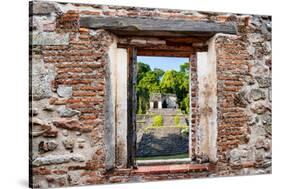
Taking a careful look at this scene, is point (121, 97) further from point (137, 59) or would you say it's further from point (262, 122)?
point (262, 122)

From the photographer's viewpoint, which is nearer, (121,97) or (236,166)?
(121,97)

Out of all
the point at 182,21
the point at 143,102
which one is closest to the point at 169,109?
the point at 143,102

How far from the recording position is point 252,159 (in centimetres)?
476

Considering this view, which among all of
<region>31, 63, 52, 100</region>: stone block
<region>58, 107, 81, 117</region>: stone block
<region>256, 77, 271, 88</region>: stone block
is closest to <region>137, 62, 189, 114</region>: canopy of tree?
<region>58, 107, 81, 117</region>: stone block

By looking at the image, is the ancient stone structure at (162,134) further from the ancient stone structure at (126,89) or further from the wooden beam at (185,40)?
the wooden beam at (185,40)

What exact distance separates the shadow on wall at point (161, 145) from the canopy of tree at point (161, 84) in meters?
0.26

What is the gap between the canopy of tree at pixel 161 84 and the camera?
4.47 metres

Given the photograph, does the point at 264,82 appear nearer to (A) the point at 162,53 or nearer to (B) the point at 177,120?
(B) the point at 177,120

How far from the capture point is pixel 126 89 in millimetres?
4391

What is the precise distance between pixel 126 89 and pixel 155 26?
0.66 meters

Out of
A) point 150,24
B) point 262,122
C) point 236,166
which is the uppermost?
point 150,24

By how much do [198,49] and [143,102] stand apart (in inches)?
30.6

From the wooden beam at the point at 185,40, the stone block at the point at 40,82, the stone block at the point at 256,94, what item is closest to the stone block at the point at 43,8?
the stone block at the point at 40,82

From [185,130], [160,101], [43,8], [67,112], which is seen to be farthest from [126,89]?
[43,8]
